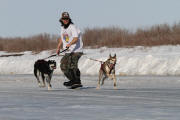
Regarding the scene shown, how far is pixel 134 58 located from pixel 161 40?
7.28 meters

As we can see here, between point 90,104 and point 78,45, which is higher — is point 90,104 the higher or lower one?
the lower one

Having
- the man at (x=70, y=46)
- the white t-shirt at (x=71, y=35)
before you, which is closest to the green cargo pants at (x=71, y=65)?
the man at (x=70, y=46)

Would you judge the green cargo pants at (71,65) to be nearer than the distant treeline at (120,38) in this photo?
Yes

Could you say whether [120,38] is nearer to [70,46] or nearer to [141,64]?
[141,64]

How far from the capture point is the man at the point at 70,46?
47.9 feet

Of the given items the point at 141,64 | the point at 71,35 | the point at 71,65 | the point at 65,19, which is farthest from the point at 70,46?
the point at 141,64

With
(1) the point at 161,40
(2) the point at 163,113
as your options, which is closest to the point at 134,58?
(1) the point at 161,40

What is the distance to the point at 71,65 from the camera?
49.5ft

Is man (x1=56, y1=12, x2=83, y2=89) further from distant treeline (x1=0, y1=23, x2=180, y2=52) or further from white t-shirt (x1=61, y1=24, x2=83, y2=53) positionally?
distant treeline (x1=0, y1=23, x2=180, y2=52)

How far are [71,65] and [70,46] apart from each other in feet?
1.92

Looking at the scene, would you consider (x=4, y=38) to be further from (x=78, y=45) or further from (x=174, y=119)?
(x=174, y=119)

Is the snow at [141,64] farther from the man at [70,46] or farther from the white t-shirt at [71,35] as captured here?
the white t-shirt at [71,35]

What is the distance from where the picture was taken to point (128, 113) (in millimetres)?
7988

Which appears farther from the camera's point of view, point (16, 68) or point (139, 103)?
point (16, 68)
